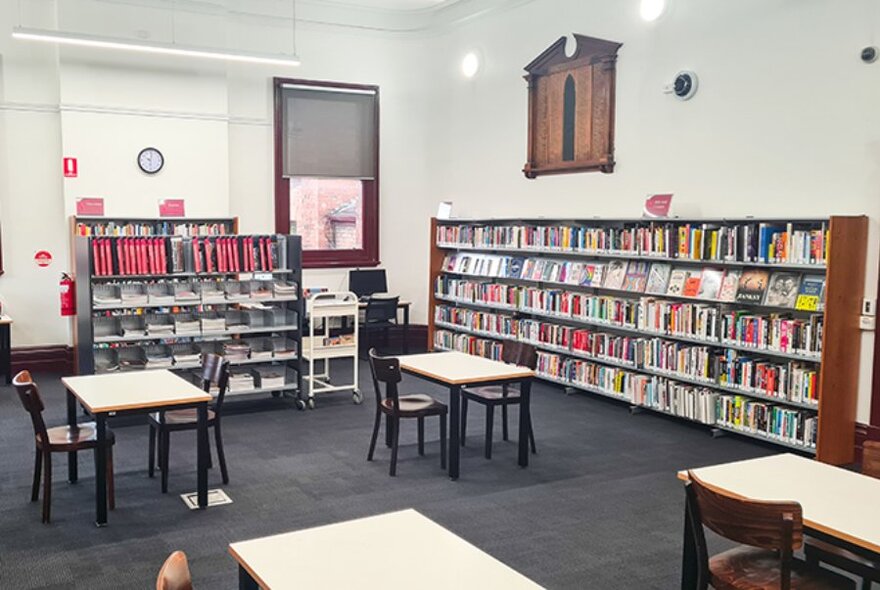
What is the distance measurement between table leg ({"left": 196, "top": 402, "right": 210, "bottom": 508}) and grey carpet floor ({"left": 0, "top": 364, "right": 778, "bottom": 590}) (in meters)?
0.13

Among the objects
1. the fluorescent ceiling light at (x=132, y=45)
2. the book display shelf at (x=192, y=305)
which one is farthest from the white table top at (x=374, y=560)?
the fluorescent ceiling light at (x=132, y=45)

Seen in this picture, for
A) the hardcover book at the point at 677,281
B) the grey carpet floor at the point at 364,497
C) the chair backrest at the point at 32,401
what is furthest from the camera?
the hardcover book at the point at 677,281

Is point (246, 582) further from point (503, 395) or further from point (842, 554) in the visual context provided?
point (503, 395)

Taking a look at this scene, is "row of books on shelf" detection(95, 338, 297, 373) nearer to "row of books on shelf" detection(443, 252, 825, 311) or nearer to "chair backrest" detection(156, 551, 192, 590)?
"row of books on shelf" detection(443, 252, 825, 311)

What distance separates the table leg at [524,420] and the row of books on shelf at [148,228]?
14.3ft

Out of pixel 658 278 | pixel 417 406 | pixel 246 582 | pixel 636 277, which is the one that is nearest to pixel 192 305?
pixel 417 406

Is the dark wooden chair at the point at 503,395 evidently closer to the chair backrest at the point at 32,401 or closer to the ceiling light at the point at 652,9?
the chair backrest at the point at 32,401

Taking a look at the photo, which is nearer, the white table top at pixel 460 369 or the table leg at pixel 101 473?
the table leg at pixel 101 473

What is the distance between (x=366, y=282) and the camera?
34.1 ft

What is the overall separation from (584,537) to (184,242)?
4408 millimetres

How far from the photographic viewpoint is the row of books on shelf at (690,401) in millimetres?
6055

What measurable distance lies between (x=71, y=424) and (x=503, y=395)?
2957 mm

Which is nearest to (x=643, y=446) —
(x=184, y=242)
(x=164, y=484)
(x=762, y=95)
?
(x=762, y=95)

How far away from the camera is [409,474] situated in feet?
18.5
